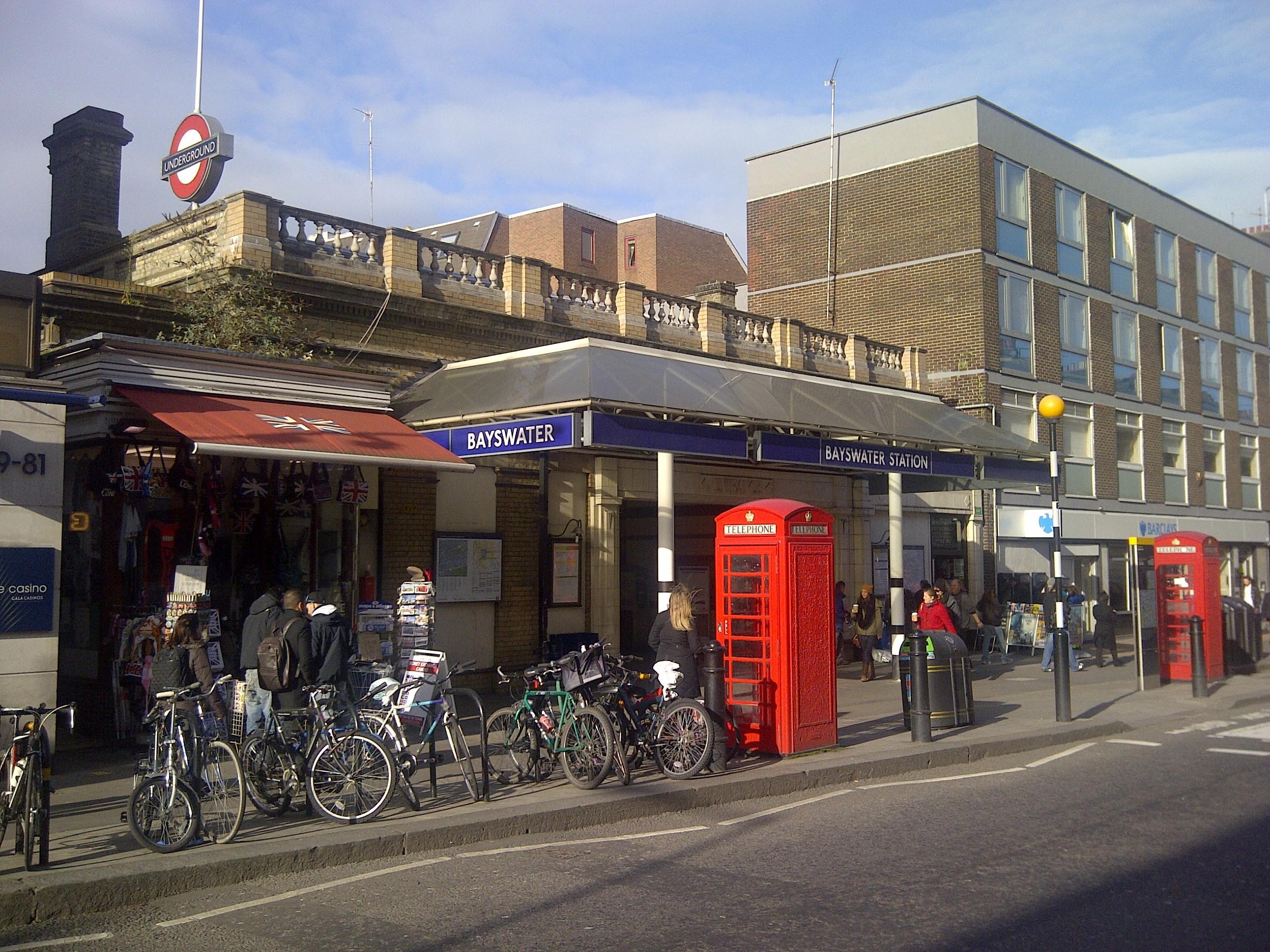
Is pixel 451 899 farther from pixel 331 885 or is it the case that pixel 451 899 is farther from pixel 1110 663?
pixel 1110 663

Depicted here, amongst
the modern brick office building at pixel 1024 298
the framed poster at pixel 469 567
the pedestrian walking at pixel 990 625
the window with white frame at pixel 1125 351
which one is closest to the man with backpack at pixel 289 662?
the framed poster at pixel 469 567

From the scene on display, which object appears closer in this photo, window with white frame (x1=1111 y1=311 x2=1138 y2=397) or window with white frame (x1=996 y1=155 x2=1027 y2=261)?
window with white frame (x1=996 y1=155 x2=1027 y2=261)

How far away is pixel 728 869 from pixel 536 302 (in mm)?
11469

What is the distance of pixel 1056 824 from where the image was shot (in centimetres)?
849

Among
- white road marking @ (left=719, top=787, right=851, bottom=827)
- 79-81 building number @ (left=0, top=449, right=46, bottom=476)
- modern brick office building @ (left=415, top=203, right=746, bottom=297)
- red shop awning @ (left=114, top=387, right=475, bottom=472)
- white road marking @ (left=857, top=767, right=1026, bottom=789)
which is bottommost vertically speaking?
white road marking @ (left=857, top=767, right=1026, bottom=789)

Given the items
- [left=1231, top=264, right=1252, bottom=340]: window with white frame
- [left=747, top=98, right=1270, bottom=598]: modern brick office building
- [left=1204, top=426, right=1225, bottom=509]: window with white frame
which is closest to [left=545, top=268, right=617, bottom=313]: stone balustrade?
[left=747, top=98, right=1270, bottom=598]: modern brick office building

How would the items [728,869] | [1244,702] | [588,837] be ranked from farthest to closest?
[1244,702]
[588,837]
[728,869]

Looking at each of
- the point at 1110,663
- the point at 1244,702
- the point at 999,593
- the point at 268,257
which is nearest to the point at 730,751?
the point at 268,257

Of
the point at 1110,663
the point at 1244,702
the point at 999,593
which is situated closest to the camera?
the point at 1244,702

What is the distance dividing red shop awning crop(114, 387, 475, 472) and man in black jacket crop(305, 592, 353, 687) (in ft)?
6.27

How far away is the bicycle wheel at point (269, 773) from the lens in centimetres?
846

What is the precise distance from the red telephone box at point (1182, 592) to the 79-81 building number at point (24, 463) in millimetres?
16507

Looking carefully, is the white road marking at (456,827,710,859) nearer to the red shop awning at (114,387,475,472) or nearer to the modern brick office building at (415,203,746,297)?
→ the red shop awning at (114,387,475,472)

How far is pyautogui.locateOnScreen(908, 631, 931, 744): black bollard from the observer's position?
473 inches
